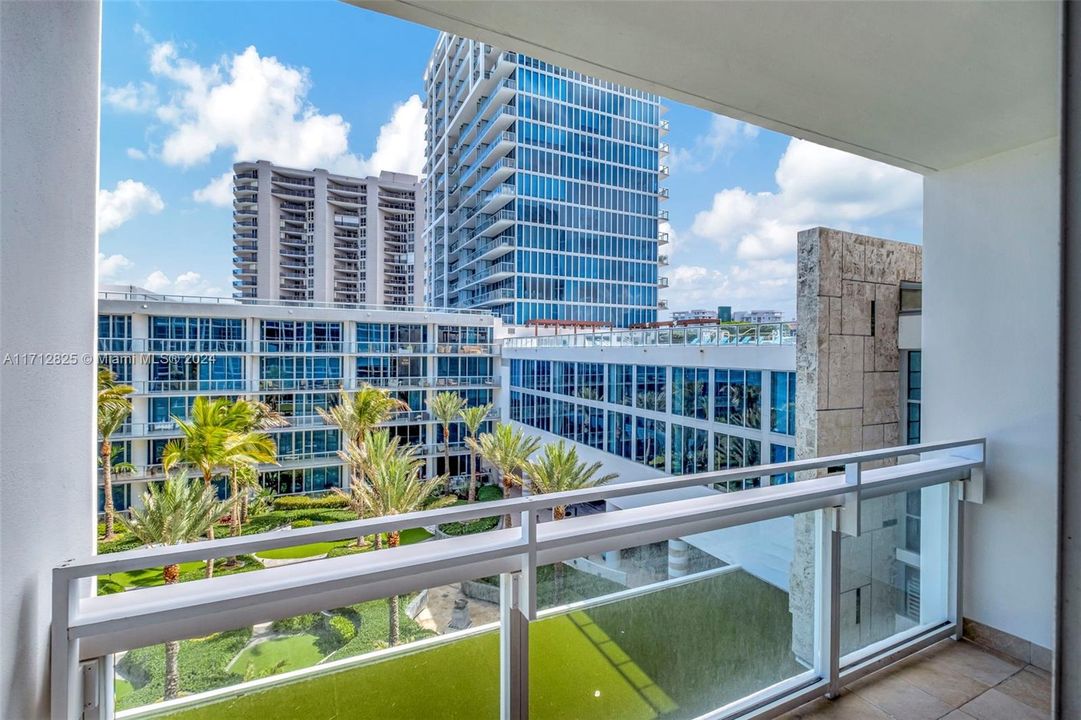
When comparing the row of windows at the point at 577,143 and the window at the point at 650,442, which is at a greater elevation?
the row of windows at the point at 577,143

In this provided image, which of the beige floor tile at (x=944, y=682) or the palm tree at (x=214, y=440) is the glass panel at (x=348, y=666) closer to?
the beige floor tile at (x=944, y=682)

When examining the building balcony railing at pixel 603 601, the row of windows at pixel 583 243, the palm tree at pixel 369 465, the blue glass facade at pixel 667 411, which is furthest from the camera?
the row of windows at pixel 583 243

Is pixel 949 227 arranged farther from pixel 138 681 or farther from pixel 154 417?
pixel 154 417

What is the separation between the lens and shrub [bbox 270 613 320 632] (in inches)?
45.1

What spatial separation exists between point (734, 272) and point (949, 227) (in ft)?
48.2

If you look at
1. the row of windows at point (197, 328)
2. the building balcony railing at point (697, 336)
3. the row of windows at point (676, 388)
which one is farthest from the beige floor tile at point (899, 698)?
the row of windows at point (197, 328)

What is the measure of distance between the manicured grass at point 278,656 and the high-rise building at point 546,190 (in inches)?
979

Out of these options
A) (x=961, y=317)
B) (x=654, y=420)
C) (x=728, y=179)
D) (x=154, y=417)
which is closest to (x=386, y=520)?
(x=961, y=317)

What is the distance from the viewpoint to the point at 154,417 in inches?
419

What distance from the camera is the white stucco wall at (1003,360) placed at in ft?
7.36

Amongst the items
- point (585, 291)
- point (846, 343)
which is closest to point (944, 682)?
point (846, 343)

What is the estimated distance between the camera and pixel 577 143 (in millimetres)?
28250

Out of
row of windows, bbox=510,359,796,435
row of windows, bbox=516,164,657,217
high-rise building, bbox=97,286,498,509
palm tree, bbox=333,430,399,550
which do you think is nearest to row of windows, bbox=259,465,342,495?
high-rise building, bbox=97,286,498,509

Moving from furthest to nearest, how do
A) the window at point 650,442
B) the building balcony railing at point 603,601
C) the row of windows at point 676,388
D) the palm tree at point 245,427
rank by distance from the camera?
the window at point 650,442 < the palm tree at point 245,427 < the row of windows at point 676,388 < the building balcony railing at point 603,601
